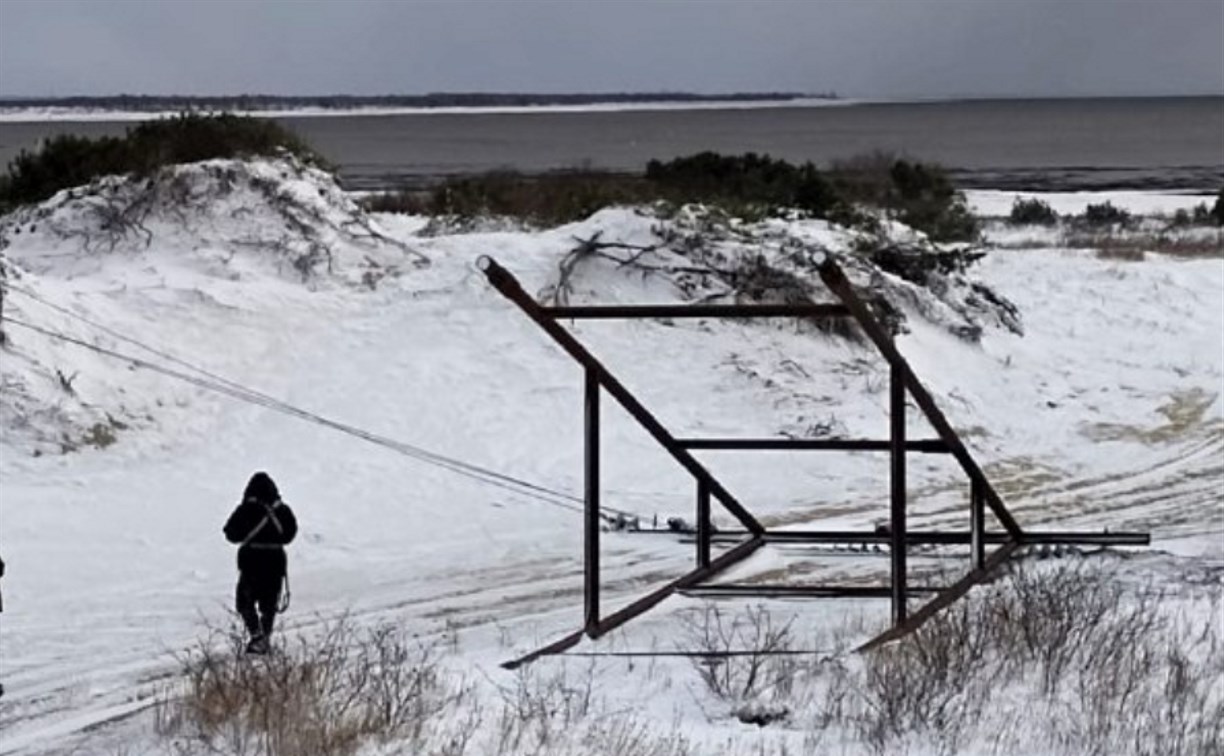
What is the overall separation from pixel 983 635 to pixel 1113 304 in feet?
64.4

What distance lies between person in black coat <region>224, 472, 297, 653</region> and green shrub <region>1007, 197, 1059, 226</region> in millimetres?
39376

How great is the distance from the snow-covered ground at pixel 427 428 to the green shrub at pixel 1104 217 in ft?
64.3

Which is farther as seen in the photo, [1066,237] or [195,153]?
[1066,237]

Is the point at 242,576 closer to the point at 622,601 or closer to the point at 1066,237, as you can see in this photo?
the point at 622,601

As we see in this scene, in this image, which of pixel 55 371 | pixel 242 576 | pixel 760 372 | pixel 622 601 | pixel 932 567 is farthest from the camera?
pixel 760 372

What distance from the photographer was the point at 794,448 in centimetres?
1212

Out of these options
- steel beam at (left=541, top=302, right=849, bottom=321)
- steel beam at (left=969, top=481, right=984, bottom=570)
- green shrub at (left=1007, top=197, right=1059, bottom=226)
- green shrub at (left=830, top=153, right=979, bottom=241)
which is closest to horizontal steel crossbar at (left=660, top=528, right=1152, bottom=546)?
steel beam at (left=969, top=481, right=984, bottom=570)

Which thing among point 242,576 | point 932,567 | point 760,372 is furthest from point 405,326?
point 242,576

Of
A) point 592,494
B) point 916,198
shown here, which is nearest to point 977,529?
point 592,494

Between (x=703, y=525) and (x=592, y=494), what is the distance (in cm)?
245

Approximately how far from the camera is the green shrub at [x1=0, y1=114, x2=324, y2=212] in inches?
1091

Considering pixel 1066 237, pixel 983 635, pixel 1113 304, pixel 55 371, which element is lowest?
pixel 983 635

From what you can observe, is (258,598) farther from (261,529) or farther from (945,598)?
(945,598)

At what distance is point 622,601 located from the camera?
13852 millimetres
